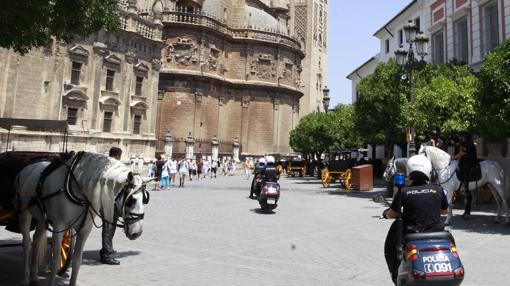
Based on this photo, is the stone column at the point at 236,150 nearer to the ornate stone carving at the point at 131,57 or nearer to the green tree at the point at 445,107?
the ornate stone carving at the point at 131,57

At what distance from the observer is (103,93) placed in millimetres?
30062

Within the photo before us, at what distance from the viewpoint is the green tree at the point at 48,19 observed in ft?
22.0

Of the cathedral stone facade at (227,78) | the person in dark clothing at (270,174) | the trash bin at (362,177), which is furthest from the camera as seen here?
the cathedral stone facade at (227,78)

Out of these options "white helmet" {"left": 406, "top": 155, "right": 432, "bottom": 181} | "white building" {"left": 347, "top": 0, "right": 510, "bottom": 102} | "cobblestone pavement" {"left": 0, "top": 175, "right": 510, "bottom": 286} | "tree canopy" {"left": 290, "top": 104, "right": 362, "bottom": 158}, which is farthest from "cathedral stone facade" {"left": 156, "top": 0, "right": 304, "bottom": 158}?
"white helmet" {"left": 406, "top": 155, "right": 432, "bottom": 181}

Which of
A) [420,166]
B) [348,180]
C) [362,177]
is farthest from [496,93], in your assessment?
[348,180]

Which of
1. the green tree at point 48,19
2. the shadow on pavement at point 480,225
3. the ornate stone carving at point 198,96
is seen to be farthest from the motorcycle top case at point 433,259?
the ornate stone carving at point 198,96

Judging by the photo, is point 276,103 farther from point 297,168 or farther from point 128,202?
point 128,202

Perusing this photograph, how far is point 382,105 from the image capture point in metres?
20.0

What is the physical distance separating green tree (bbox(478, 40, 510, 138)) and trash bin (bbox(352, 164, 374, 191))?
977 centimetres

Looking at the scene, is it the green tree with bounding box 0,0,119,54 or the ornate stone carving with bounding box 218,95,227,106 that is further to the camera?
the ornate stone carving with bounding box 218,95,227,106

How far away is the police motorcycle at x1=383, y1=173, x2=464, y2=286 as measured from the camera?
3.57 m

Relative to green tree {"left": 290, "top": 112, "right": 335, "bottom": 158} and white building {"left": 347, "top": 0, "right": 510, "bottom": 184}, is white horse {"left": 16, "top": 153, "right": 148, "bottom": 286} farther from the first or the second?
green tree {"left": 290, "top": 112, "right": 335, "bottom": 158}

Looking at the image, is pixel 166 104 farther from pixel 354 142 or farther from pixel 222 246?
pixel 222 246

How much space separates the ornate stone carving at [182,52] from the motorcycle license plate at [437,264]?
→ 144 ft
